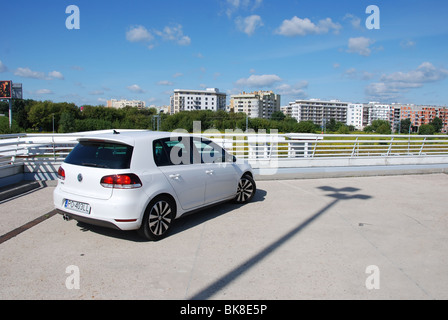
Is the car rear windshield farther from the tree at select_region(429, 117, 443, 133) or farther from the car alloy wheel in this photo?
the tree at select_region(429, 117, 443, 133)

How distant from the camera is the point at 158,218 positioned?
5.02 m

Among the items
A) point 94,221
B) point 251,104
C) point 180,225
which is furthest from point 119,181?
point 251,104

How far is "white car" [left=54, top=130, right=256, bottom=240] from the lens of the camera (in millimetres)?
4609

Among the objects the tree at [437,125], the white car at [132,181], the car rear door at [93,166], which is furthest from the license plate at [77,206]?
the tree at [437,125]

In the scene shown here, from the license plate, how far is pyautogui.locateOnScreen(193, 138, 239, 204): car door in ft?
6.72

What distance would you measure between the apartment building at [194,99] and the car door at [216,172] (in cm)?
17954

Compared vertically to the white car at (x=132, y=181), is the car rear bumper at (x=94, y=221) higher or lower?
lower

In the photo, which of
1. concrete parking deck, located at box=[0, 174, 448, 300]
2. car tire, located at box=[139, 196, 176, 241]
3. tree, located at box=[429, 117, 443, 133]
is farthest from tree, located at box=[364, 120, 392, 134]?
car tire, located at box=[139, 196, 176, 241]

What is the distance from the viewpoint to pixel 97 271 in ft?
13.1

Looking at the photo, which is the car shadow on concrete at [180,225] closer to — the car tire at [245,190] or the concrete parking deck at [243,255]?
the concrete parking deck at [243,255]

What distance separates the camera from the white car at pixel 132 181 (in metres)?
4.61

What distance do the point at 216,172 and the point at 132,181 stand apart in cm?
200
